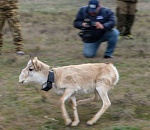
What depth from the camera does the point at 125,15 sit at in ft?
35.8

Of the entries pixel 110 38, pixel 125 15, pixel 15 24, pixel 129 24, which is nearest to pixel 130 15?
pixel 125 15

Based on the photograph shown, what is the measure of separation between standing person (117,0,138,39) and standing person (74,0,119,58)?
214 centimetres

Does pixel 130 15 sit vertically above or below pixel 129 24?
above

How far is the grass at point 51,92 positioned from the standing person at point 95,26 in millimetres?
248

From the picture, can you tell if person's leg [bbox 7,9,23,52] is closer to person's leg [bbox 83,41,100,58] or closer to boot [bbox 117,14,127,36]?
person's leg [bbox 83,41,100,58]

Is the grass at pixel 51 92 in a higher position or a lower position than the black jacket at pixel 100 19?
lower

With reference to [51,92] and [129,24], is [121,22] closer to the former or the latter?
[129,24]

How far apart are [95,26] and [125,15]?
2.53 metres

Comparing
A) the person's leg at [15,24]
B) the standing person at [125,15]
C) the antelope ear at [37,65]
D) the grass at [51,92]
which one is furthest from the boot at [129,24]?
the antelope ear at [37,65]

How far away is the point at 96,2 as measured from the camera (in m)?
8.52

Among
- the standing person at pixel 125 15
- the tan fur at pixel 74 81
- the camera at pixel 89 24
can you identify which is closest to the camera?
the tan fur at pixel 74 81

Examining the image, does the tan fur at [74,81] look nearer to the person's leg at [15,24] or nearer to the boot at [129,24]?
the person's leg at [15,24]

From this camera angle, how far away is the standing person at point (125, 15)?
10828 mm

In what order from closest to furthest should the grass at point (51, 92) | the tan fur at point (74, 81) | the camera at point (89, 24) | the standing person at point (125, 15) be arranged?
the tan fur at point (74, 81), the grass at point (51, 92), the camera at point (89, 24), the standing person at point (125, 15)
